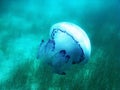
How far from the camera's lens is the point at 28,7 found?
8383 mm

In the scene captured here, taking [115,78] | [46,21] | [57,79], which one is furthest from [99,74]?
[46,21]

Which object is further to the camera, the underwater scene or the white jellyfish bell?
the underwater scene

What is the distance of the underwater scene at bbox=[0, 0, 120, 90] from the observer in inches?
145

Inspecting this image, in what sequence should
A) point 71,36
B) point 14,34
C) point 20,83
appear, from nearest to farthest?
point 71,36 < point 20,83 < point 14,34

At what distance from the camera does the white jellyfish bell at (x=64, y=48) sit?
3.57 meters

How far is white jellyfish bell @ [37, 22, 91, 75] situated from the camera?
141 inches

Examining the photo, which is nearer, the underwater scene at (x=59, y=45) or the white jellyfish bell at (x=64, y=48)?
the white jellyfish bell at (x=64, y=48)

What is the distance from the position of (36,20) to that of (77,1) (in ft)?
6.44

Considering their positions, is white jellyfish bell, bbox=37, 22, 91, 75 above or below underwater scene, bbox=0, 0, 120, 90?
below

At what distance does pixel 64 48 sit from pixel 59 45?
8 centimetres

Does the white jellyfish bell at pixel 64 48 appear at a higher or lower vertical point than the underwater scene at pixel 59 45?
lower

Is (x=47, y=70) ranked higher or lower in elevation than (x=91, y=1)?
lower

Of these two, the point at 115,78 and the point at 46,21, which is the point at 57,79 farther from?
the point at 46,21

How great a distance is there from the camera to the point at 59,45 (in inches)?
146
